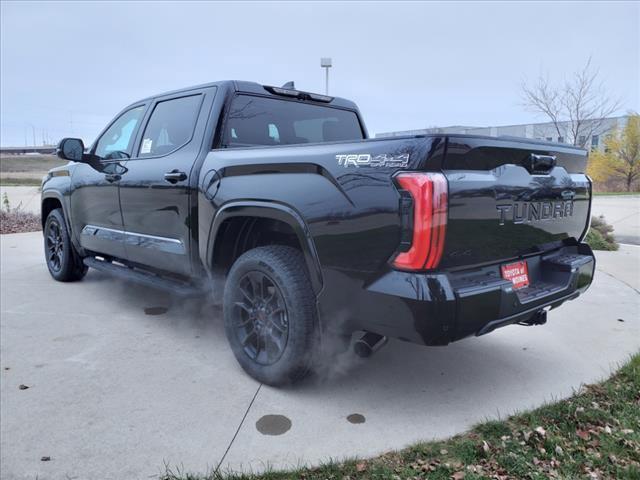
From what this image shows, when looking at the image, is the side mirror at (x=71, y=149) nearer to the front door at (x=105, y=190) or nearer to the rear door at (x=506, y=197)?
the front door at (x=105, y=190)

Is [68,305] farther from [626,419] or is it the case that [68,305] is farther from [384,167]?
[626,419]

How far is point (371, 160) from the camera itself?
8.06ft

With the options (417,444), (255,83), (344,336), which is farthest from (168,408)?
(255,83)

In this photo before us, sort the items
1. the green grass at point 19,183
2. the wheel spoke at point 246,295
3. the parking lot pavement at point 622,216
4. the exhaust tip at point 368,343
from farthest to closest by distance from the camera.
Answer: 1. the green grass at point 19,183
2. the parking lot pavement at point 622,216
3. the wheel spoke at point 246,295
4. the exhaust tip at point 368,343

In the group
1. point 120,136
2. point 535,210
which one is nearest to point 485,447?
point 535,210

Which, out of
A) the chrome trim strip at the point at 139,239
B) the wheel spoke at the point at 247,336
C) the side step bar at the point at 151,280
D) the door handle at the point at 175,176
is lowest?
the wheel spoke at the point at 247,336

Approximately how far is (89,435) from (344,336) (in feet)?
4.80

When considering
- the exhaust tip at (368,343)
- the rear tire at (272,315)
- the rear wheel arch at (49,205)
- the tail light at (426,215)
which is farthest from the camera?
the rear wheel arch at (49,205)

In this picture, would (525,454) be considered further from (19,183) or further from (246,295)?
(19,183)

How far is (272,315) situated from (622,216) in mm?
12365

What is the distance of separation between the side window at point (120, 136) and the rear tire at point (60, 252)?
1195 millimetres

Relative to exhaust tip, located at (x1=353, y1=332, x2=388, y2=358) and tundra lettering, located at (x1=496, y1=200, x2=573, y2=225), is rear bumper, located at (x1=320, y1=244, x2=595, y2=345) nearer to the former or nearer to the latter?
exhaust tip, located at (x1=353, y1=332, x2=388, y2=358)

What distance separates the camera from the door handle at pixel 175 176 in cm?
369

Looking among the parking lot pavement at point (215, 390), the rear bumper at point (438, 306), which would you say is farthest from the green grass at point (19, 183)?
the rear bumper at point (438, 306)
